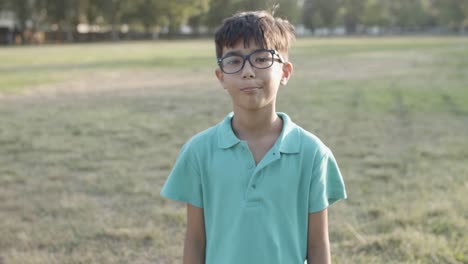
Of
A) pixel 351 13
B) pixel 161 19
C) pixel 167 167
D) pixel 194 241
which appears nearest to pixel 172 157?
pixel 167 167

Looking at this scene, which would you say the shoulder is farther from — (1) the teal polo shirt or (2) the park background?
(2) the park background

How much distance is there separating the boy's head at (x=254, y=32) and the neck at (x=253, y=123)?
230mm

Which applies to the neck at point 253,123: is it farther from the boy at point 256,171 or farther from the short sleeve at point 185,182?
the short sleeve at point 185,182

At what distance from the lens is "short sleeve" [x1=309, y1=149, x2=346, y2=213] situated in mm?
1890

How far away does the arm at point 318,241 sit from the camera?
6.42ft

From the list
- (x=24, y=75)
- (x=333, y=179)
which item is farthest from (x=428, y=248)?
→ (x=24, y=75)

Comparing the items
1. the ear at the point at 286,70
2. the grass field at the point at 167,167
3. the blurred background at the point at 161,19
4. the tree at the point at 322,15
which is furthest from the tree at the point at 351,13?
the ear at the point at 286,70

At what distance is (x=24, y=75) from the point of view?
16406mm

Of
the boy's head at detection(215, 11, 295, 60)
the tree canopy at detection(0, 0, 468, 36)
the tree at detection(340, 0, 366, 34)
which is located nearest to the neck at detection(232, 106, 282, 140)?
the boy's head at detection(215, 11, 295, 60)

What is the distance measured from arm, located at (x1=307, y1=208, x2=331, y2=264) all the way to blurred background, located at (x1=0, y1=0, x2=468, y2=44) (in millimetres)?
27922

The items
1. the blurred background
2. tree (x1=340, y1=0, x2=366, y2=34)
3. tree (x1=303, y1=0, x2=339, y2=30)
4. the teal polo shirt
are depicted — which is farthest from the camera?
tree (x1=340, y1=0, x2=366, y2=34)

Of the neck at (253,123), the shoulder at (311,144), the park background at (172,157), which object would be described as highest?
the neck at (253,123)

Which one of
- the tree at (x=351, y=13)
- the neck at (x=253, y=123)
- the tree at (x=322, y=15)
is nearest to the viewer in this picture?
the neck at (x=253, y=123)

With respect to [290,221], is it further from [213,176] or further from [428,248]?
[428,248]
